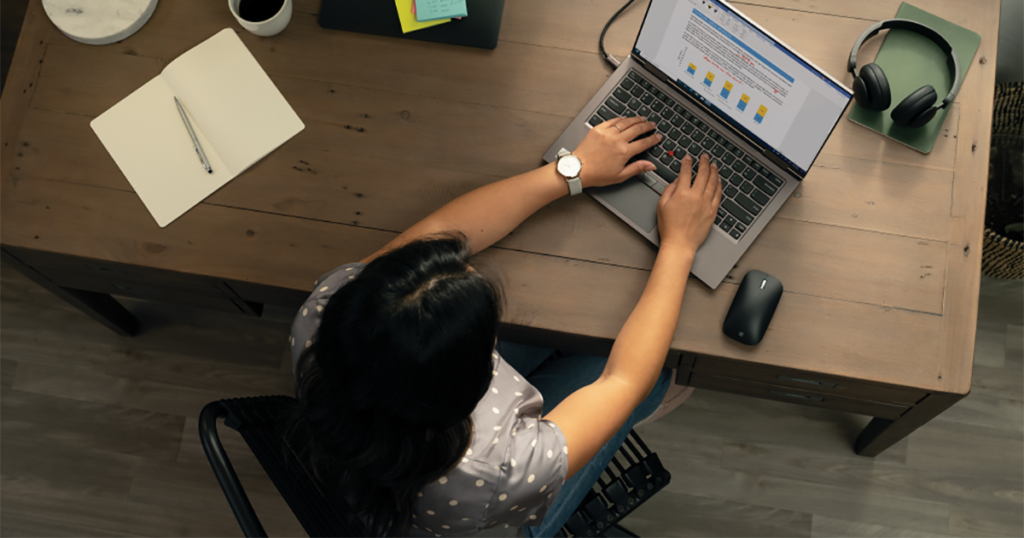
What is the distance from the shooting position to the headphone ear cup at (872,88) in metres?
1.08

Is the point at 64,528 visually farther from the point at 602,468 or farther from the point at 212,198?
the point at 602,468

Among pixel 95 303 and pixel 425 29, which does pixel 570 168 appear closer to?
pixel 425 29

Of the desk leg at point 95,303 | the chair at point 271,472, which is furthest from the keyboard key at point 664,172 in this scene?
the desk leg at point 95,303

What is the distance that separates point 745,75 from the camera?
101 cm

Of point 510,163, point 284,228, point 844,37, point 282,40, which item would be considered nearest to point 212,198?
point 284,228

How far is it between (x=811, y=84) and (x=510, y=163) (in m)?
0.49

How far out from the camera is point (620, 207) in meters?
1.12

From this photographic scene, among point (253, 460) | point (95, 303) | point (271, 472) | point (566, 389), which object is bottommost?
point (253, 460)

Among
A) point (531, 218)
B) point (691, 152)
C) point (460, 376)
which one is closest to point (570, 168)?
point (531, 218)

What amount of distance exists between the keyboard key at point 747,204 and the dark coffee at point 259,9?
0.87m

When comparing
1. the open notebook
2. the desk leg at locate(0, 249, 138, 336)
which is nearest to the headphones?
the open notebook

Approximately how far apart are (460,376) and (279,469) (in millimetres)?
291

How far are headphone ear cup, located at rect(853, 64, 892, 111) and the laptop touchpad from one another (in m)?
0.38

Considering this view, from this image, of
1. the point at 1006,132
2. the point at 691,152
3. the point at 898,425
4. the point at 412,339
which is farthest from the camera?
the point at 1006,132
